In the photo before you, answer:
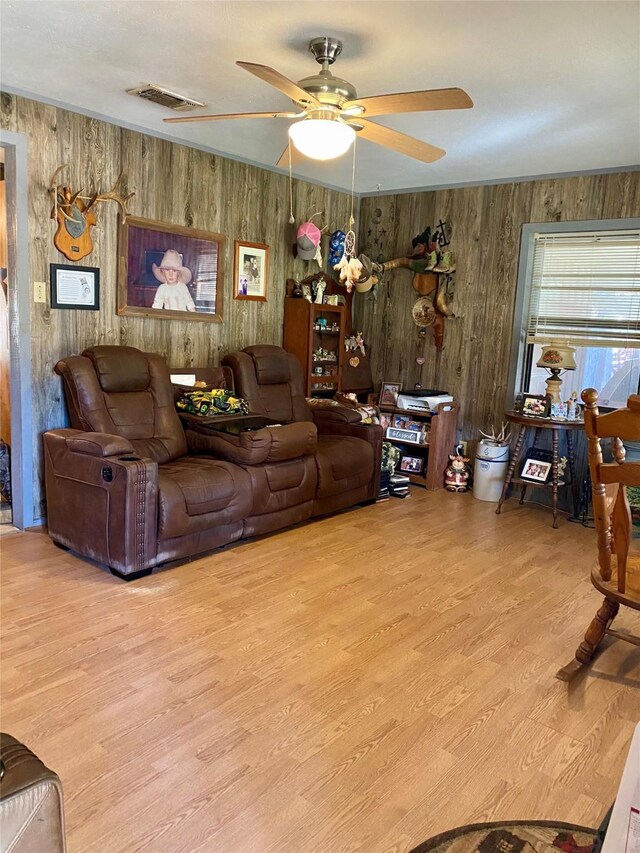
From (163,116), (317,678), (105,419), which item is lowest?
(317,678)

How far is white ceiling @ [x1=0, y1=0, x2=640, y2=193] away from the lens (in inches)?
96.3

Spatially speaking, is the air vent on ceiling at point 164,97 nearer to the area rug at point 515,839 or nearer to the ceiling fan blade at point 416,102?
the ceiling fan blade at point 416,102

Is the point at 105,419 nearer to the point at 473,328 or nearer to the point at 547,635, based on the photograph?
the point at 547,635

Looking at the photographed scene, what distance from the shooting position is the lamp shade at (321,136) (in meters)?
2.59

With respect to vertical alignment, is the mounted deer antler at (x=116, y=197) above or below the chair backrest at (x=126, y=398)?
above

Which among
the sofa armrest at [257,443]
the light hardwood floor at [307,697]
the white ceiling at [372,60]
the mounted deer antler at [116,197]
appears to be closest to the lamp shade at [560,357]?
the white ceiling at [372,60]

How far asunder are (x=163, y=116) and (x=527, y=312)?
3034 mm

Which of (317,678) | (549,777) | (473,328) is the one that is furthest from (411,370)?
(549,777)

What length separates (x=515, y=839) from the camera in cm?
154

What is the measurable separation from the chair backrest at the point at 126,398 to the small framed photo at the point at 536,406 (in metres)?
2.44

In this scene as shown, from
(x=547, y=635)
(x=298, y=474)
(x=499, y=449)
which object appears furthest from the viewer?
(x=499, y=449)

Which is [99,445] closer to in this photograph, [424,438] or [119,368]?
[119,368]

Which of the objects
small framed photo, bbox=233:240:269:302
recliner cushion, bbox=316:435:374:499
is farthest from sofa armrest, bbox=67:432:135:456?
small framed photo, bbox=233:240:269:302

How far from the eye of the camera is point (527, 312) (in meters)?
5.05
